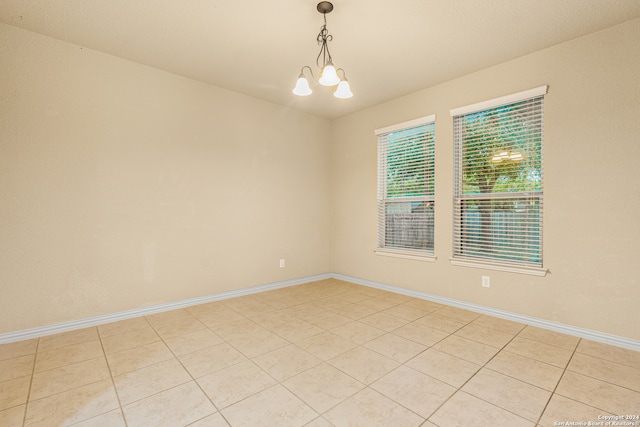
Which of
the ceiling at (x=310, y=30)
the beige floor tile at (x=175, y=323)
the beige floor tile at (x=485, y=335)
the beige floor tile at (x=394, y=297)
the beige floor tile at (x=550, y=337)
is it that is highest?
the ceiling at (x=310, y=30)

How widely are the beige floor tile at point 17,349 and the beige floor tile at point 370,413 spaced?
2487 millimetres

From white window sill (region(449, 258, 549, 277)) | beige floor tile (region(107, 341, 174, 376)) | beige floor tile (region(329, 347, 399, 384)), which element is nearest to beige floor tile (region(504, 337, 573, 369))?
white window sill (region(449, 258, 549, 277))

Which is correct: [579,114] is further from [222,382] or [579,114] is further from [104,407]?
[104,407]

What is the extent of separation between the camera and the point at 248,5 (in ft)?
7.50

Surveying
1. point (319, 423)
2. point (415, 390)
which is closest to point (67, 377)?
point (319, 423)

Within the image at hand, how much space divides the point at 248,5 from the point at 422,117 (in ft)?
7.90

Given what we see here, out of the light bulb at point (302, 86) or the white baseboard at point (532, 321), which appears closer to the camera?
the light bulb at point (302, 86)

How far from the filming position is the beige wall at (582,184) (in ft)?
8.04

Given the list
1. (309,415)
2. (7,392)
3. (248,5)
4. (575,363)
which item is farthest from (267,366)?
(248,5)

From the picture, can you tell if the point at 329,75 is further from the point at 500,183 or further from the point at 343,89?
the point at 500,183

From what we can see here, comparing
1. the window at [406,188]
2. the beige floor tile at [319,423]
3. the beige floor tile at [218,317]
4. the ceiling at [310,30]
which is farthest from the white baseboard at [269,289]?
the ceiling at [310,30]

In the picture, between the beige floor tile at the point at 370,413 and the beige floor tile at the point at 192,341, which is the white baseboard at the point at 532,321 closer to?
the beige floor tile at the point at 370,413

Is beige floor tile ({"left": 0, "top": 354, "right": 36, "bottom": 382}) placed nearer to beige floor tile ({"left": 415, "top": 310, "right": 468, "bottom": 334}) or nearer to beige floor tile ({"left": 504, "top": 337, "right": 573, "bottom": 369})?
beige floor tile ({"left": 415, "top": 310, "right": 468, "bottom": 334})

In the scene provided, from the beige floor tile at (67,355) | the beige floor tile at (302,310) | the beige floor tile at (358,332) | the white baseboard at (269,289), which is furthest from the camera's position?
the beige floor tile at (302,310)
